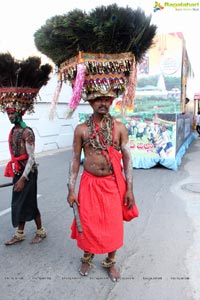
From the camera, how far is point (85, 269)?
271cm

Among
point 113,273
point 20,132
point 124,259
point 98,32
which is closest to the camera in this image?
point 98,32

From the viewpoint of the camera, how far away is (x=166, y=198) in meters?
5.06

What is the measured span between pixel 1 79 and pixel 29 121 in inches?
288

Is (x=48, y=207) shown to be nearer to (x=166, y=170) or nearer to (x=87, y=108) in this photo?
(x=166, y=170)

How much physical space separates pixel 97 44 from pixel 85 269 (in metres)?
2.06

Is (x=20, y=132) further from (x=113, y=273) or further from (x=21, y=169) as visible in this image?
(x=113, y=273)

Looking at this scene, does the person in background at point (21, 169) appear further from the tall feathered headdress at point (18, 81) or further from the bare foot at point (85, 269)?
the bare foot at point (85, 269)

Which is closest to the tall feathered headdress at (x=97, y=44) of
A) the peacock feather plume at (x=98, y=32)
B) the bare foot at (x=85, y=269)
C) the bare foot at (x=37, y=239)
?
Answer: the peacock feather plume at (x=98, y=32)

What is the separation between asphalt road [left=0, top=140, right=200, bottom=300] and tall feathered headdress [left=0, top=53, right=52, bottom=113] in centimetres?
162

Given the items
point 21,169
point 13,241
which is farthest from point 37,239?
point 21,169

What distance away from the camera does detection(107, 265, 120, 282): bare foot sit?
2606 millimetres

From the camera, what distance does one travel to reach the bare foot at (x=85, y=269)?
106 inches

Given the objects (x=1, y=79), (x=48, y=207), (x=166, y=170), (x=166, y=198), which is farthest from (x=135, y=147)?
(x=1, y=79)

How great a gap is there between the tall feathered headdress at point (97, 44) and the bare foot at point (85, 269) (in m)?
1.51
